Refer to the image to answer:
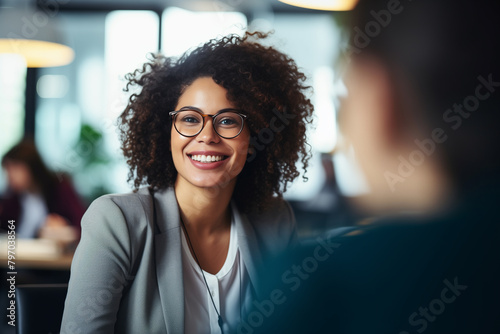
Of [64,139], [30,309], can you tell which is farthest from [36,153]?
[64,139]

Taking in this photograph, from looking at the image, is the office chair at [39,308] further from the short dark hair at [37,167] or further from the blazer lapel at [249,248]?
the short dark hair at [37,167]

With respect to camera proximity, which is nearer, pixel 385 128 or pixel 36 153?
pixel 385 128

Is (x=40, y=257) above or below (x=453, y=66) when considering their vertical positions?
below

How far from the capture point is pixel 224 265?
4.33 feet

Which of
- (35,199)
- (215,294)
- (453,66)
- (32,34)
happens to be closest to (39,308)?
(215,294)

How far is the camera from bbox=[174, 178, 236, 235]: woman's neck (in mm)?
1297

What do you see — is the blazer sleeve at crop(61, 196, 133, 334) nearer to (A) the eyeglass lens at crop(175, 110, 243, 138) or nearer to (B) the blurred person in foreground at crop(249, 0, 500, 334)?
(A) the eyeglass lens at crop(175, 110, 243, 138)

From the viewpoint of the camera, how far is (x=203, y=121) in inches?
49.3

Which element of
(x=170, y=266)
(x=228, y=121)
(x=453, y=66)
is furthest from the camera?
(x=228, y=121)

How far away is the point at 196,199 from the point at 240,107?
0.85 ft

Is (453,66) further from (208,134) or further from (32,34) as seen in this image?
(32,34)

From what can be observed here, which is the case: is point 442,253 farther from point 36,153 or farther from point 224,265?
point 36,153

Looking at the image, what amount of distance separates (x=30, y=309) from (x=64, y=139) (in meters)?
4.18

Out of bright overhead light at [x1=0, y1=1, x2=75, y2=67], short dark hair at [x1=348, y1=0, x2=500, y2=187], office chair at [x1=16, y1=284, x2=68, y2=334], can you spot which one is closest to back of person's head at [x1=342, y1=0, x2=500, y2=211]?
short dark hair at [x1=348, y1=0, x2=500, y2=187]
